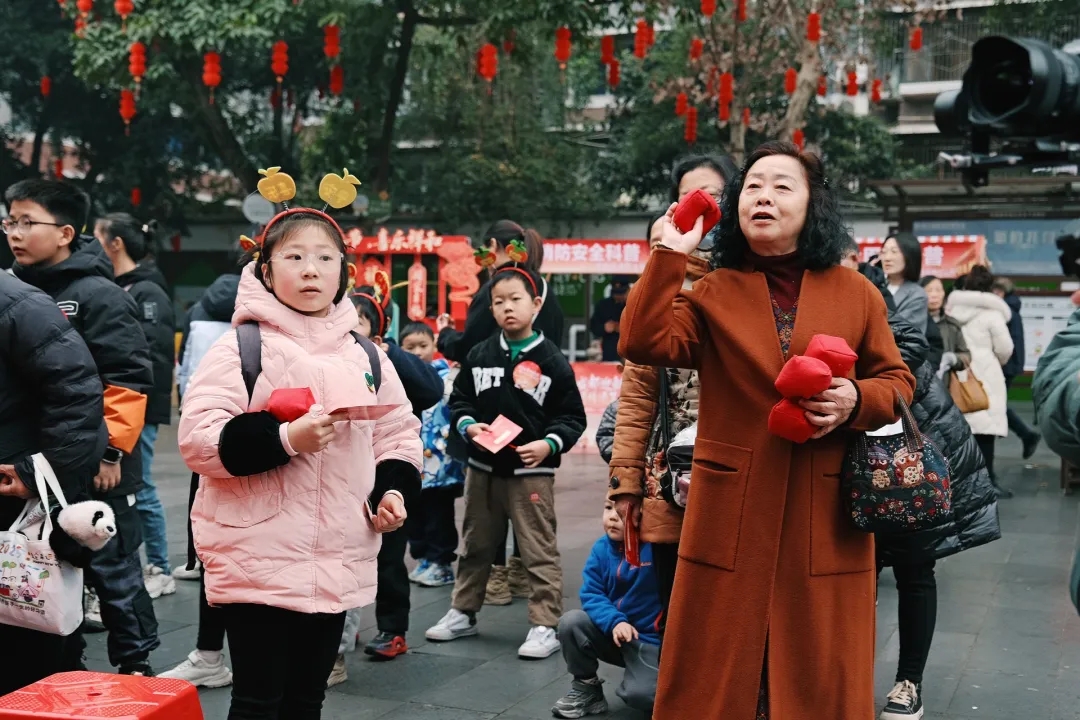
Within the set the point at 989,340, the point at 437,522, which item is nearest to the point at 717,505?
the point at 437,522

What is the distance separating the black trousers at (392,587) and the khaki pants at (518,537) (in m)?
0.32

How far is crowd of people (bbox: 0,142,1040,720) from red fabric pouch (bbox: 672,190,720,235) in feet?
0.09

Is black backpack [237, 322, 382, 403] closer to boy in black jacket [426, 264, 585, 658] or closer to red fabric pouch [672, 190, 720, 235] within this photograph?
red fabric pouch [672, 190, 720, 235]

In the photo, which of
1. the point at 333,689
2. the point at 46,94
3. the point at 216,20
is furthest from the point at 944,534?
Result: the point at 46,94

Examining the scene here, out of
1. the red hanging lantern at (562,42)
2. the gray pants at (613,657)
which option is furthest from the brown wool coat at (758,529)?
the red hanging lantern at (562,42)

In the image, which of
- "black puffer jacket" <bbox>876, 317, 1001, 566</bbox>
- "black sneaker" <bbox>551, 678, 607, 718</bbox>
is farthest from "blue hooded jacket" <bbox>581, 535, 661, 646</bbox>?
"black puffer jacket" <bbox>876, 317, 1001, 566</bbox>

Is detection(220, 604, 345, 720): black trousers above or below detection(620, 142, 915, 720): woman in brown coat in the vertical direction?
below

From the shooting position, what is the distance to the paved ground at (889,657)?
14.8ft

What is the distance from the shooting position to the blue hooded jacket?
13.5 feet

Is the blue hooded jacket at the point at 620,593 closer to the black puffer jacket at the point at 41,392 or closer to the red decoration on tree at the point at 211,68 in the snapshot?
the black puffer jacket at the point at 41,392

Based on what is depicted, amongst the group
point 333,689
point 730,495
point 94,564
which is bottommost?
point 333,689

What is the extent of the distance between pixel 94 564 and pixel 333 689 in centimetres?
103

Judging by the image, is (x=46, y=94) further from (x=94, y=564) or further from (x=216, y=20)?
(x=94, y=564)

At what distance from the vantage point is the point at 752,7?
2111 cm
